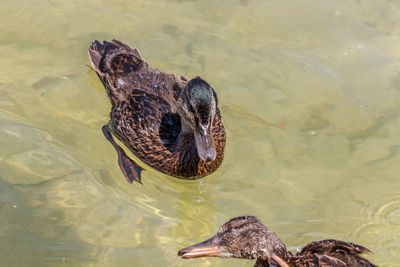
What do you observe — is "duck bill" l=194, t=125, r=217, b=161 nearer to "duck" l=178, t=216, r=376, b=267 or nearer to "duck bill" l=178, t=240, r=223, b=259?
"duck" l=178, t=216, r=376, b=267

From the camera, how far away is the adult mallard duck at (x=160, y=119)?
217 inches

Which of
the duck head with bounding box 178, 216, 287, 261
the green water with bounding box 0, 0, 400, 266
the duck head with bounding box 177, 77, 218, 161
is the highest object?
the duck head with bounding box 177, 77, 218, 161

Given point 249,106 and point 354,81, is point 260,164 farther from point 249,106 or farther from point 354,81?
point 354,81

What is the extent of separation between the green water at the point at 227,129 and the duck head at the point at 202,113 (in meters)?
0.69

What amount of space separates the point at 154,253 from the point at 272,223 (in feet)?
4.08

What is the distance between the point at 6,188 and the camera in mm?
5562

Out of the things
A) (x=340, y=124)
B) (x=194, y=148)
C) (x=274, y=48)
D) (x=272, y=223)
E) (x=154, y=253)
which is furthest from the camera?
(x=274, y=48)

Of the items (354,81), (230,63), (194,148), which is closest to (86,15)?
(230,63)

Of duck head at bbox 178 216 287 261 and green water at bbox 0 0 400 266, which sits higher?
duck head at bbox 178 216 287 261

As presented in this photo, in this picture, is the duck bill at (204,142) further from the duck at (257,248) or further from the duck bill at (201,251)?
the duck bill at (201,251)

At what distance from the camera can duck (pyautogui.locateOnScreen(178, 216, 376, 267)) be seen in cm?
442

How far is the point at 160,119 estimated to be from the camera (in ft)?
20.5

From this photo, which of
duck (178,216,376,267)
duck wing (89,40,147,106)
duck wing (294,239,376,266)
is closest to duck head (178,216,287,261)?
duck (178,216,376,267)

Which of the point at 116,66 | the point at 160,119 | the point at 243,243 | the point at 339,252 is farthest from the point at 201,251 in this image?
the point at 116,66
